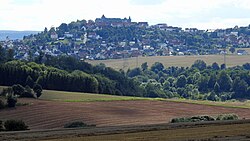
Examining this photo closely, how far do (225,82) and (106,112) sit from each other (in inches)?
3418

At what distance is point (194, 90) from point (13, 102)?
3312 inches

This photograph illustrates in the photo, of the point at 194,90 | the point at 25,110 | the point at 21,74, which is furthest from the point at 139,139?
the point at 194,90

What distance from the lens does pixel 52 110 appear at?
83.9 meters

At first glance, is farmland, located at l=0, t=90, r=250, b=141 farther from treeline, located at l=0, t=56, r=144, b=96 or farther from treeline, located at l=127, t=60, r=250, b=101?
treeline, located at l=127, t=60, r=250, b=101

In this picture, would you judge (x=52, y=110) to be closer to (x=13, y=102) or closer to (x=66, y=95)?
(x=13, y=102)

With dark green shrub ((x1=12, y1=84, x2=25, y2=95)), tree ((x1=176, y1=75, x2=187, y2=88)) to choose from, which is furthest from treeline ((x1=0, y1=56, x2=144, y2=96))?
tree ((x1=176, y1=75, x2=187, y2=88))

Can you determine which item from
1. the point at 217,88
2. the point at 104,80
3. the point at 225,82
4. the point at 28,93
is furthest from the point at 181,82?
the point at 28,93

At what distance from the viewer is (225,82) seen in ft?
547

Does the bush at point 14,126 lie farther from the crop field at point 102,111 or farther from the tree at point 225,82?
the tree at point 225,82

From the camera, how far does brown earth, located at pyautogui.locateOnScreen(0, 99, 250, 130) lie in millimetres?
75312

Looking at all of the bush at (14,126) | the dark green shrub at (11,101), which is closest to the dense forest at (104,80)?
the dark green shrub at (11,101)

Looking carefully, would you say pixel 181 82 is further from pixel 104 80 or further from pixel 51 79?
pixel 51 79

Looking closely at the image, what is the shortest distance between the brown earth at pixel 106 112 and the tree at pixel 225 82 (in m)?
67.8

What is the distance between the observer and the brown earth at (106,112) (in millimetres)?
75312
